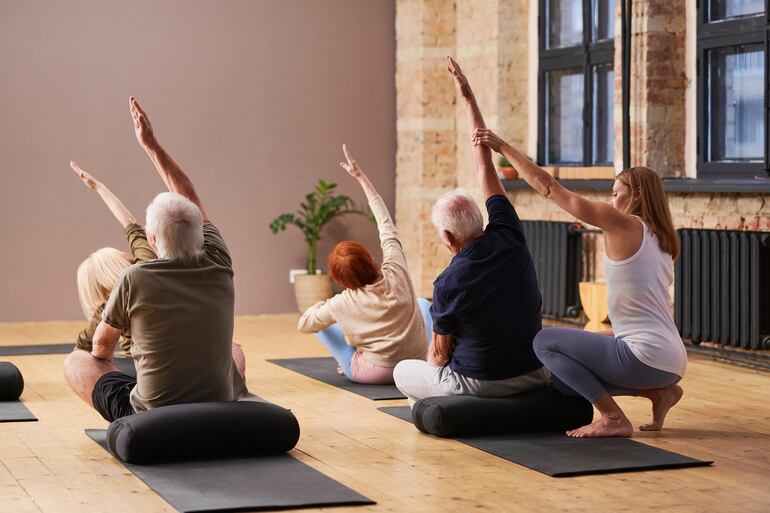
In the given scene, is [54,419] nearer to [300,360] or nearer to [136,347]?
[136,347]

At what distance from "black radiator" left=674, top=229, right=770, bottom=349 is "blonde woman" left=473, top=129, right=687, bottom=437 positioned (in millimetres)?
2195

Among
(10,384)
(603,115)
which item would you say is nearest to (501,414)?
(10,384)

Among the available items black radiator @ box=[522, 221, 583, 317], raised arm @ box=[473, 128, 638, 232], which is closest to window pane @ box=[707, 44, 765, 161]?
black radiator @ box=[522, 221, 583, 317]

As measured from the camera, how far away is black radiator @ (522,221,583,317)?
814 centimetres

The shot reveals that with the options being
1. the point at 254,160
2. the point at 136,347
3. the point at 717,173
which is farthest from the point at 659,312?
the point at 254,160

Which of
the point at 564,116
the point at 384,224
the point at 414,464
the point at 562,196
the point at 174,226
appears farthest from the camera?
the point at 564,116

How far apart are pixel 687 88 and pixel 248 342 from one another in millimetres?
3152

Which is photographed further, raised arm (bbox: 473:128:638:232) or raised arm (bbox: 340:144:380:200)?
raised arm (bbox: 340:144:380:200)

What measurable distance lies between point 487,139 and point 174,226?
1189 millimetres

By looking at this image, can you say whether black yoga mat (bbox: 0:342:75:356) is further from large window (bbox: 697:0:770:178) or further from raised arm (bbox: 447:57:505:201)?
large window (bbox: 697:0:770:178)

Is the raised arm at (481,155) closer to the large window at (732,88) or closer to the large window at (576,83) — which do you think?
the large window at (732,88)

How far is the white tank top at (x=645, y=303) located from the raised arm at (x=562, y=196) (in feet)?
0.44

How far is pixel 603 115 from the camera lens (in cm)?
824

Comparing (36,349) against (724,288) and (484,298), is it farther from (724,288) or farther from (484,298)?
(724,288)
